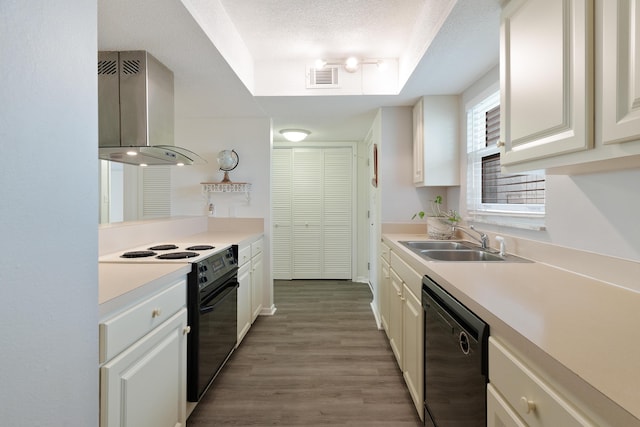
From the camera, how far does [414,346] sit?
1.73 meters

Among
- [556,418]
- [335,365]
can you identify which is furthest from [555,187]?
[335,365]

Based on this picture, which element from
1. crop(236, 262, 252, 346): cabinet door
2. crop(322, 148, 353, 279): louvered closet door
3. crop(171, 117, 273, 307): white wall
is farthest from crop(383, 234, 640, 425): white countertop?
crop(322, 148, 353, 279): louvered closet door

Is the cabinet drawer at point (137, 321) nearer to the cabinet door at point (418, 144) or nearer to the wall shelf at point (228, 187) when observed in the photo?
the wall shelf at point (228, 187)

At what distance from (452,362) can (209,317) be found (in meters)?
1.31

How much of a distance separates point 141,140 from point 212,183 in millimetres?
1295

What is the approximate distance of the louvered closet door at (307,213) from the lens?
15.1 feet

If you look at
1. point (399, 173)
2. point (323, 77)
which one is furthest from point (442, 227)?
point (323, 77)

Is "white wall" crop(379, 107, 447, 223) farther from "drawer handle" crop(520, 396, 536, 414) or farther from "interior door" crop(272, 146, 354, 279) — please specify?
"drawer handle" crop(520, 396, 536, 414)

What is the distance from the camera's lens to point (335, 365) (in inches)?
89.5

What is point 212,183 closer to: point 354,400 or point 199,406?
point 199,406

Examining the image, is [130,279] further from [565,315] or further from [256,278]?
[256,278]

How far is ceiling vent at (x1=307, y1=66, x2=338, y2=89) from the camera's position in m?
2.63

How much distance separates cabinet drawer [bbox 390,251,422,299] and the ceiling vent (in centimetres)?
149

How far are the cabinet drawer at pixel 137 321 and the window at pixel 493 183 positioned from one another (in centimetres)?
183
